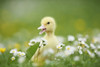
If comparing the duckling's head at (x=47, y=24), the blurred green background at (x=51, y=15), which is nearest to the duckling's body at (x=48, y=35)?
the duckling's head at (x=47, y=24)

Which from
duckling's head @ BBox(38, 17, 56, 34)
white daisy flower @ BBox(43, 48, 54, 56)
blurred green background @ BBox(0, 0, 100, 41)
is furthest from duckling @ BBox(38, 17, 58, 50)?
blurred green background @ BBox(0, 0, 100, 41)

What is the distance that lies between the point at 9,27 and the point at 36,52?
9.20 feet

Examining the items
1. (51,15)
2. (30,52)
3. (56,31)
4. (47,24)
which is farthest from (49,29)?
(51,15)

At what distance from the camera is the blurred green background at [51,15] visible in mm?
4838

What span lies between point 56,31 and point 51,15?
103 centimetres

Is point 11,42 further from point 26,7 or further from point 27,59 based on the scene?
point 26,7

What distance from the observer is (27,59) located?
222 centimetres

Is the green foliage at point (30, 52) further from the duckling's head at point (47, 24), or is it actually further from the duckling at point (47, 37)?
the duckling's head at point (47, 24)

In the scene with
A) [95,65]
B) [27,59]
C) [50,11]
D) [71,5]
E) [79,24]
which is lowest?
[95,65]

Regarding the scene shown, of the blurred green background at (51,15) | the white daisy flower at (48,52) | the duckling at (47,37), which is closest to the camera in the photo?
the white daisy flower at (48,52)

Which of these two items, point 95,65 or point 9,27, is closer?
point 95,65

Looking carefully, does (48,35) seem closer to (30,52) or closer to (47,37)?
(47,37)

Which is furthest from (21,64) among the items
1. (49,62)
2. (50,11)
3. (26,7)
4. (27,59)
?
(26,7)

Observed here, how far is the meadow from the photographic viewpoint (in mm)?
2201
